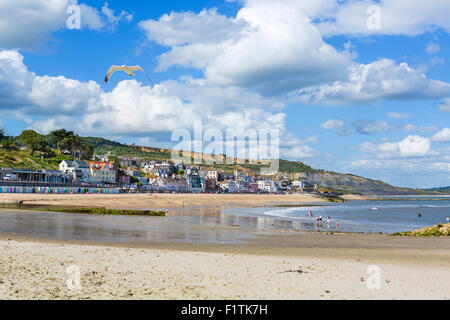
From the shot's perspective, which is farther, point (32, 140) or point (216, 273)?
point (32, 140)

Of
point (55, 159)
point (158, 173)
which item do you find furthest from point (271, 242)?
point (158, 173)

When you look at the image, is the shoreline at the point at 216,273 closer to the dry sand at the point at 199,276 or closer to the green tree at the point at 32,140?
the dry sand at the point at 199,276

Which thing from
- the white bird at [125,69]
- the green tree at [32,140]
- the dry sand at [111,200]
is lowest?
the dry sand at [111,200]

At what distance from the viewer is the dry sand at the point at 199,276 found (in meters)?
9.05

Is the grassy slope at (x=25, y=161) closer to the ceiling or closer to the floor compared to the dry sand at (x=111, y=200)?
closer to the ceiling

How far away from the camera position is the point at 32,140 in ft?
472

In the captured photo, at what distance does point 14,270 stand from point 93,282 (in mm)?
2803

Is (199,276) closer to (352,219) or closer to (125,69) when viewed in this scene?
(125,69)

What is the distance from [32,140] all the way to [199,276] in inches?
5995

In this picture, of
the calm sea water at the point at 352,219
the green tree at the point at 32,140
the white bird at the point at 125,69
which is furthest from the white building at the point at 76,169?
the white bird at the point at 125,69

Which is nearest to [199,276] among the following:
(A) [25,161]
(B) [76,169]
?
(B) [76,169]

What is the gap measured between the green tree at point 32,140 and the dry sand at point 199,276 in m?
145

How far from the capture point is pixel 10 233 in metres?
21.7

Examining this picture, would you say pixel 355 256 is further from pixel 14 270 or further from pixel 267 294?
pixel 14 270
